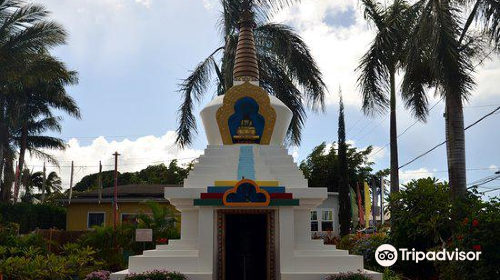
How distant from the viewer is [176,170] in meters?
41.7

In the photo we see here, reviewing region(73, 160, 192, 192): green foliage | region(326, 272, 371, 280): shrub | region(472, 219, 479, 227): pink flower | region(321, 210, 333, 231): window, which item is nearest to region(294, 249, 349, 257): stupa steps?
region(326, 272, 371, 280): shrub

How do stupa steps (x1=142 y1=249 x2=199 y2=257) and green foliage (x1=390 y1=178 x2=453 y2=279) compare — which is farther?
green foliage (x1=390 y1=178 x2=453 y2=279)

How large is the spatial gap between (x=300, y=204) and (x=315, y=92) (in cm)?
889

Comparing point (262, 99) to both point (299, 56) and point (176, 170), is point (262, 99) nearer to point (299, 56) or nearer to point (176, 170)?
point (299, 56)

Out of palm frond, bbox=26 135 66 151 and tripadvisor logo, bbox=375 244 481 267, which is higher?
palm frond, bbox=26 135 66 151

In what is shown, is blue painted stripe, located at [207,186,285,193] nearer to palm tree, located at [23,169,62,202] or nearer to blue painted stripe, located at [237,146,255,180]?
blue painted stripe, located at [237,146,255,180]

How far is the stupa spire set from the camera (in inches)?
563

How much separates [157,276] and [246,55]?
7.14m

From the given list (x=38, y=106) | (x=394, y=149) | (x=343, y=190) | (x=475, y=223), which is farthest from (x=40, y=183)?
(x=475, y=223)

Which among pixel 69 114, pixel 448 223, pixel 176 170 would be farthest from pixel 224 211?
pixel 176 170

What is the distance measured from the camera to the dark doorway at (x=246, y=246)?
38.8 ft

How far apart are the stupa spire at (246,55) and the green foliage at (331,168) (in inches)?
1067

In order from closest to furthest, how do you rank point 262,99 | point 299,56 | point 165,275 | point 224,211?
point 165,275 < point 224,211 < point 262,99 < point 299,56

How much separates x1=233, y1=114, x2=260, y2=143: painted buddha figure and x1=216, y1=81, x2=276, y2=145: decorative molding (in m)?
0.18
